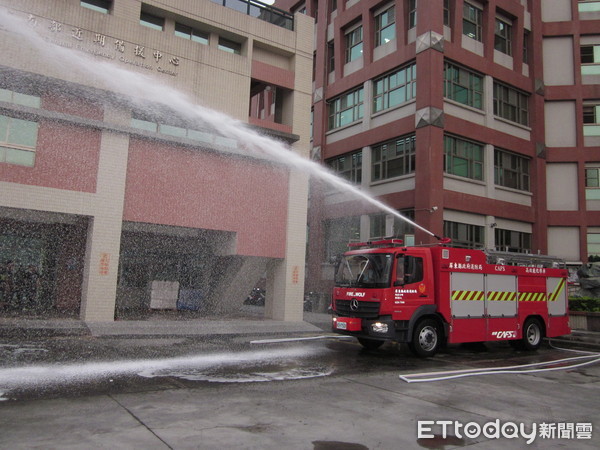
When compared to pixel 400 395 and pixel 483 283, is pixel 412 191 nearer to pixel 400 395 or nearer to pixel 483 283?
pixel 483 283

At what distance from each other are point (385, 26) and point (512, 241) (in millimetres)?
13838

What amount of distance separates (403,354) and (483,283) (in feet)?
9.68

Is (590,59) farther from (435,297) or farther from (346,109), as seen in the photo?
(435,297)

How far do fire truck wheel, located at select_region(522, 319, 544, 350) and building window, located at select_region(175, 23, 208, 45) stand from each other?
1500 cm

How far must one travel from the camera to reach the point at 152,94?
16641 millimetres

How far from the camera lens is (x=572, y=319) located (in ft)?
58.8

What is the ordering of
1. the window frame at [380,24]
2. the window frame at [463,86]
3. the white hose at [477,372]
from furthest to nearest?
1. the window frame at [380,24]
2. the window frame at [463,86]
3. the white hose at [477,372]

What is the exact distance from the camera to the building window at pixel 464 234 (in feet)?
74.3

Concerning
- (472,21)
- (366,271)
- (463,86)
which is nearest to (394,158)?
Result: (463,86)

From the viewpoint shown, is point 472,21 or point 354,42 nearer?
point 472,21

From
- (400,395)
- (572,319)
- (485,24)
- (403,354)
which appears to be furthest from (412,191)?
(400,395)

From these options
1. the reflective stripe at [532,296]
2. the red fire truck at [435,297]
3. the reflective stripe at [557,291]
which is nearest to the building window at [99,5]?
the red fire truck at [435,297]

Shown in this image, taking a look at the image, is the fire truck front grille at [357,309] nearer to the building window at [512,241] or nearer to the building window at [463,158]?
the building window at [463,158]

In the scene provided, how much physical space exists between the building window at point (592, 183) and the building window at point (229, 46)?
21176 millimetres
